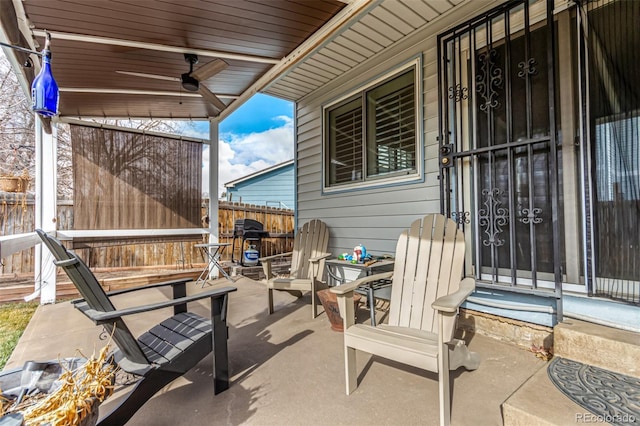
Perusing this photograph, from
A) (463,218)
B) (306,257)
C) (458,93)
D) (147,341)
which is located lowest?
(147,341)

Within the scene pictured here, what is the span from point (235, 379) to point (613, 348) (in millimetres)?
2345

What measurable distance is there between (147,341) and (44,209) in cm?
355

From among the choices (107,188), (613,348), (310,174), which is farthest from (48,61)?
(613,348)

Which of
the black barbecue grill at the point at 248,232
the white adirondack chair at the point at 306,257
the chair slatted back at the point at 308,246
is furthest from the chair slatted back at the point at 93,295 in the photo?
the black barbecue grill at the point at 248,232

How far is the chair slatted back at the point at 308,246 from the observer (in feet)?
13.1

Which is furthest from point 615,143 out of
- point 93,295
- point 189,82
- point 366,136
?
point 189,82

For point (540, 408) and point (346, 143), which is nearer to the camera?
point (540, 408)

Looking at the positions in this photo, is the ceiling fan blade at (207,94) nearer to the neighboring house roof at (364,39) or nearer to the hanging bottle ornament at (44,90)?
the neighboring house roof at (364,39)

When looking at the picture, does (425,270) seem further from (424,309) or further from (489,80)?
(489,80)

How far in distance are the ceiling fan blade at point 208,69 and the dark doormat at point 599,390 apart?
3.76m

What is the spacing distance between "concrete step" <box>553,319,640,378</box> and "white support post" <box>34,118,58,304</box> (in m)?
5.68

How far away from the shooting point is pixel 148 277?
502 cm

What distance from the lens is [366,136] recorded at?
12.9 feet

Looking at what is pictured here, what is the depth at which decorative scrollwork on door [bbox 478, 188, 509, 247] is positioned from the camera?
8.34 ft
